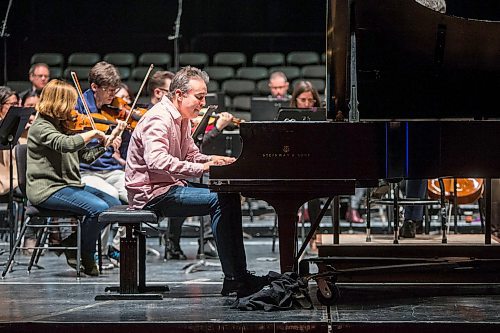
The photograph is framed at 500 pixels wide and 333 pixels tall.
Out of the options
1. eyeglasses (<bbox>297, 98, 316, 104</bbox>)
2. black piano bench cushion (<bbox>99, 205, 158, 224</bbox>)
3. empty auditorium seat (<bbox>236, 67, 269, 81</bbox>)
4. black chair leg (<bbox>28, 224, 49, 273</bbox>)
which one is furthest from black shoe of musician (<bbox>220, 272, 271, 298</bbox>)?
empty auditorium seat (<bbox>236, 67, 269, 81</bbox>)

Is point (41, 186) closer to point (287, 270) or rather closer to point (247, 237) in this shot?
point (287, 270)

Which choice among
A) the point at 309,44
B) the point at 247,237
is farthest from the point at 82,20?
the point at 247,237

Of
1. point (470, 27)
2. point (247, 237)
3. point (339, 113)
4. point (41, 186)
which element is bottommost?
point (247, 237)

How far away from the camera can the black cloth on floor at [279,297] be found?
4742 millimetres

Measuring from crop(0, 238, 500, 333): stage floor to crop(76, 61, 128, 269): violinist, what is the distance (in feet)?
3.15

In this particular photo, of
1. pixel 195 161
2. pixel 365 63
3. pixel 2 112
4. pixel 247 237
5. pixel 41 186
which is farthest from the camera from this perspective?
pixel 247 237

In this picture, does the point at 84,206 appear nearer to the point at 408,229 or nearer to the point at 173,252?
the point at 173,252

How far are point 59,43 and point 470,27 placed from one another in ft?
31.9

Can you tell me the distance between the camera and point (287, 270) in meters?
4.92

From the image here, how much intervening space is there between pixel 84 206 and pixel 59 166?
1.14 ft

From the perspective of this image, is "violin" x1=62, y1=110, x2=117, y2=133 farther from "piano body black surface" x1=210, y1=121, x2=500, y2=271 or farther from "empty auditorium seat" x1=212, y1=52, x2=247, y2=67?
"empty auditorium seat" x1=212, y1=52, x2=247, y2=67

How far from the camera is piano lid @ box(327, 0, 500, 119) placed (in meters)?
4.98

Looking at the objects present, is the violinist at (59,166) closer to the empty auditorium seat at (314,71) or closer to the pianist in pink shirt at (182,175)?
the pianist in pink shirt at (182,175)

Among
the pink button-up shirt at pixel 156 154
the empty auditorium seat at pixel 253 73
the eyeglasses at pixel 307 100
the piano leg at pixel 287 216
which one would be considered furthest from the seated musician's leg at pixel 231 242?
the empty auditorium seat at pixel 253 73
